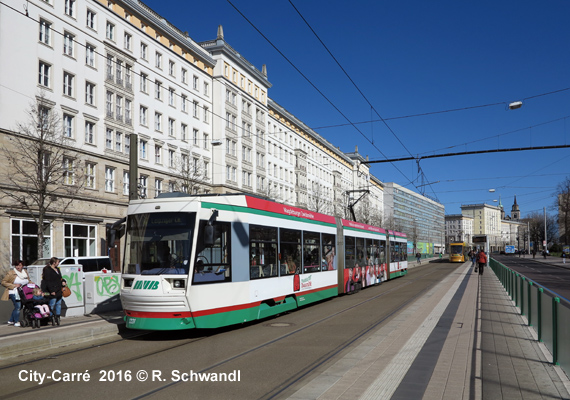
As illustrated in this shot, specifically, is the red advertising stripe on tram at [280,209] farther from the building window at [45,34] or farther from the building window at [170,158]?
the building window at [170,158]

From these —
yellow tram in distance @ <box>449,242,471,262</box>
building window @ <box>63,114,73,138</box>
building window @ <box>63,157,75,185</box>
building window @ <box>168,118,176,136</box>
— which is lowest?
yellow tram in distance @ <box>449,242,471,262</box>

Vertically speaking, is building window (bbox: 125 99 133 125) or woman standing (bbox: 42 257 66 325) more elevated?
building window (bbox: 125 99 133 125)

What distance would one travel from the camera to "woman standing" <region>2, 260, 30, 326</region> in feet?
42.4

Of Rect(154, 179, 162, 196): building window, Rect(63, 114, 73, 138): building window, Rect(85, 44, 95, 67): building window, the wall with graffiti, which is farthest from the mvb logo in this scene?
Rect(154, 179, 162, 196): building window

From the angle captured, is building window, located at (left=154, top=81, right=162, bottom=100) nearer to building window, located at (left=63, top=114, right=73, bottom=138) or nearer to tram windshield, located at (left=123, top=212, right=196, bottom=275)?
building window, located at (left=63, top=114, right=73, bottom=138)

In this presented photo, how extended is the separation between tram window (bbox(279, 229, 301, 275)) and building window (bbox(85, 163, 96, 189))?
23.5 metres

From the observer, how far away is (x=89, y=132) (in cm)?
3509

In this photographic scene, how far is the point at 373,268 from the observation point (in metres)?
25.9

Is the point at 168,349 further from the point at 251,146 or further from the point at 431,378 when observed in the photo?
the point at 251,146

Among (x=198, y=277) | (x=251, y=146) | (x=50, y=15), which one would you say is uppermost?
(x=50, y=15)

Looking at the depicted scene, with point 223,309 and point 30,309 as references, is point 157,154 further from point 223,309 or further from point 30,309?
point 223,309

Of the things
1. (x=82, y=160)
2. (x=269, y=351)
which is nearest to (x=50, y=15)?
(x=82, y=160)

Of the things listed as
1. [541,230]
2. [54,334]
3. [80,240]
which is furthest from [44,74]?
[541,230]

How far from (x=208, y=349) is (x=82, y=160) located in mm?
27355
